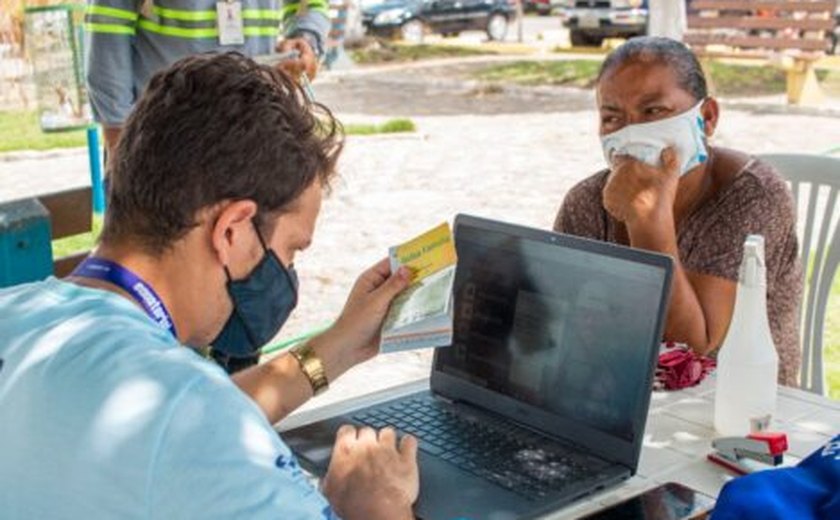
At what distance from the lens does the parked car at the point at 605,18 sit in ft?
56.9

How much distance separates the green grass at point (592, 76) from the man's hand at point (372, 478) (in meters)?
11.1

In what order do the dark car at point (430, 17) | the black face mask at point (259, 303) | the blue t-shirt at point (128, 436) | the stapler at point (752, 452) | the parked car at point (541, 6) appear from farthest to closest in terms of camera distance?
1. the parked car at point (541, 6)
2. the dark car at point (430, 17)
3. the stapler at point (752, 452)
4. the black face mask at point (259, 303)
5. the blue t-shirt at point (128, 436)

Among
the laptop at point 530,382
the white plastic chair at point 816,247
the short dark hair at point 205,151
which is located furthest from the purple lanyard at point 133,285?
the white plastic chair at point 816,247

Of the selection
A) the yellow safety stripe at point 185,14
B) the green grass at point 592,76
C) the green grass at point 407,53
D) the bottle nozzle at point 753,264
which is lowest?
the green grass at point 592,76

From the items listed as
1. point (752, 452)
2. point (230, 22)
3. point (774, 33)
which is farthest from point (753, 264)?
point (774, 33)

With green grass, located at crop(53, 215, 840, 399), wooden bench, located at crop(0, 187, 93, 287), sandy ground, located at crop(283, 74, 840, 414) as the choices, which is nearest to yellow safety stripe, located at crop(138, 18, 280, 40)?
green grass, located at crop(53, 215, 840, 399)

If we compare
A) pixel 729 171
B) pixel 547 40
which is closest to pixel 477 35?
pixel 547 40

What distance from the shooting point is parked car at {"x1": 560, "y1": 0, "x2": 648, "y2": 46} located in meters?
17.3

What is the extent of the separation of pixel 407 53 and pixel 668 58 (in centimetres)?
1679

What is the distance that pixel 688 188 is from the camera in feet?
8.34

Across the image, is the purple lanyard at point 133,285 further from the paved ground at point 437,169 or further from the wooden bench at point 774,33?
the wooden bench at point 774,33

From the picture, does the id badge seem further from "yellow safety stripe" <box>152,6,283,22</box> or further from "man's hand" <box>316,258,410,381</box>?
"man's hand" <box>316,258,410,381</box>

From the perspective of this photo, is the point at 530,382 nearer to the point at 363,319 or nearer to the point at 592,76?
the point at 363,319

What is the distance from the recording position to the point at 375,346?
6.53 feet
